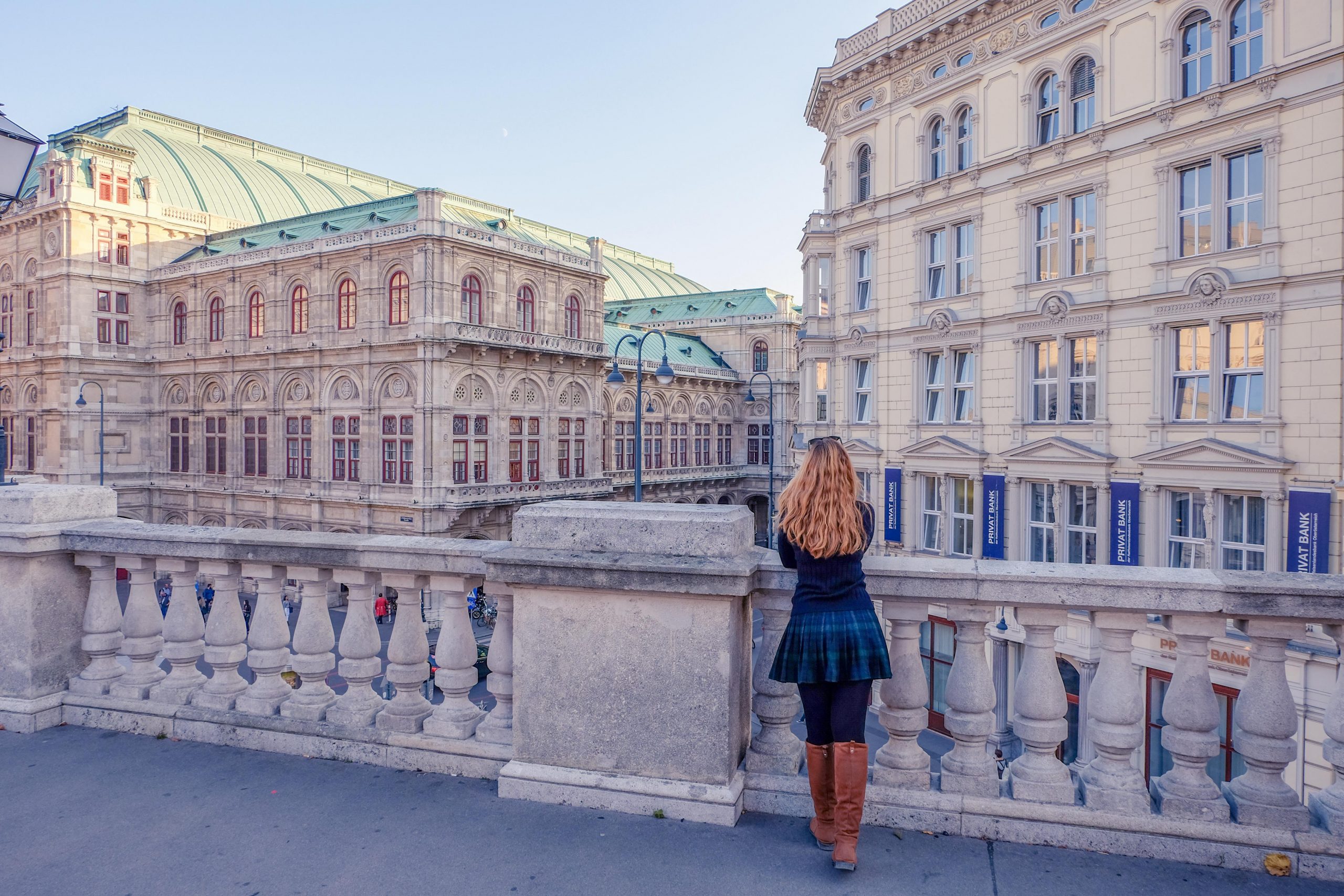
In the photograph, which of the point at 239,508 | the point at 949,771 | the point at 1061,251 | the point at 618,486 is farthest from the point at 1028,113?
the point at 239,508

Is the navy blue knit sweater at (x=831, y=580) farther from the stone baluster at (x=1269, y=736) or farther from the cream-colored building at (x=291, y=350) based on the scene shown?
the cream-colored building at (x=291, y=350)

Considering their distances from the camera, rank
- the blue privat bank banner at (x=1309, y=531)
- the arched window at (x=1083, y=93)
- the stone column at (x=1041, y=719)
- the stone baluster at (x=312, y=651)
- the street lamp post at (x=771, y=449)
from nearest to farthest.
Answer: the stone column at (x=1041, y=719)
the stone baluster at (x=312, y=651)
the blue privat bank banner at (x=1309, y=531)
the arched window at (x=1083, y=93)
the street lamp post at (x=771, y=449)

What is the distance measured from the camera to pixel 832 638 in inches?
136

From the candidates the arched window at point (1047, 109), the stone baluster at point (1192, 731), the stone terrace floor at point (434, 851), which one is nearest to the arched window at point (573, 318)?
the arched window at point (1047, 109)

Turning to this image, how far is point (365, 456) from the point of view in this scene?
118ft

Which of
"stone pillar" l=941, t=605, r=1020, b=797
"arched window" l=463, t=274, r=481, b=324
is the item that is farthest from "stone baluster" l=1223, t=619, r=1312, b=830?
"arched window" l=463, t=274, r=481, b=324

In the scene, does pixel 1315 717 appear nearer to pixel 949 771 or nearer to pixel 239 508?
pixel 949 771

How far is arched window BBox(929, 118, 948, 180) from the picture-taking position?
2123cm

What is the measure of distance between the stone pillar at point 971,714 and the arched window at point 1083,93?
17809 millimetres

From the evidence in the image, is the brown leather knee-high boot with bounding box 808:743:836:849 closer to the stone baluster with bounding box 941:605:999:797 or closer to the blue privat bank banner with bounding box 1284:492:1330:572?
the stone baluster with bounding box 941:605:999:797

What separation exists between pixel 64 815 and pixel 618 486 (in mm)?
45487

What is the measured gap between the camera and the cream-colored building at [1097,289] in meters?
14.1

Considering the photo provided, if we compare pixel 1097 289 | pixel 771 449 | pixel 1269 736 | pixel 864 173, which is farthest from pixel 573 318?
pixel 1269 736

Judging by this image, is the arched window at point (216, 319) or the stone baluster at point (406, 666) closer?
the stone baluster at point (406, 666)
